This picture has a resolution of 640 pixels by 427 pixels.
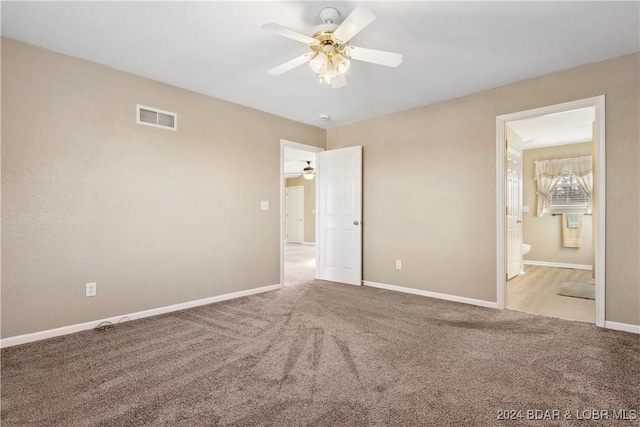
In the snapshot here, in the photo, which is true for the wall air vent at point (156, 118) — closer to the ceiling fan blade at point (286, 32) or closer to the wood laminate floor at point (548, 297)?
the ceiling fan blade at point (286, 32)

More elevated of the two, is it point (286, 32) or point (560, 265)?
point (286, 32)

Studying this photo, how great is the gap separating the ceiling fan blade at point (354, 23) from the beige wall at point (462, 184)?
237 cm

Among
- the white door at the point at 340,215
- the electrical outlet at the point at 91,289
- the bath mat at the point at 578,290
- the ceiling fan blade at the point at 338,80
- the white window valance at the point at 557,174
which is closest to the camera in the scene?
the ceiling fan blade at the point at 338,80

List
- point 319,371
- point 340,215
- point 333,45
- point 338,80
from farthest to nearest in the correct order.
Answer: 1. point 340,215
2. point 338,80
3. point 333,45
4. point 319,371

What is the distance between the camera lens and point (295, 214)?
11773mm

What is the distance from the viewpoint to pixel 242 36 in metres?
2.56

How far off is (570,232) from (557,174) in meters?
1.24

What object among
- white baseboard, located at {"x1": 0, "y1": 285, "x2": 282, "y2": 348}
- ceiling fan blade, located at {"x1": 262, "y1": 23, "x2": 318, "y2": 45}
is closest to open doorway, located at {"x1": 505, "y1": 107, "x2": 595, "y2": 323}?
white baseboard, located at {"x1": 0, "y1": 285, "x2": 282, "y2": 348}

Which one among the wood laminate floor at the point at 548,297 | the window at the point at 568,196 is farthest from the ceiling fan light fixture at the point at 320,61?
the window at the point at 568,196

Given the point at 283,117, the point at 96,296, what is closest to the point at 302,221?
the point at 283,117

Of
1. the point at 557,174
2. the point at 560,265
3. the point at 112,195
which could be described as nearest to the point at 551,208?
the point at 557,174

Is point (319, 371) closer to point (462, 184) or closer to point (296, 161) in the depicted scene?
point (462, 184)

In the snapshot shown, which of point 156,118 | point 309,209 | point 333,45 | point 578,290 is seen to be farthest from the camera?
point 309,209

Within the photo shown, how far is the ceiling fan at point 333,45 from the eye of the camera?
2031 millimetres
